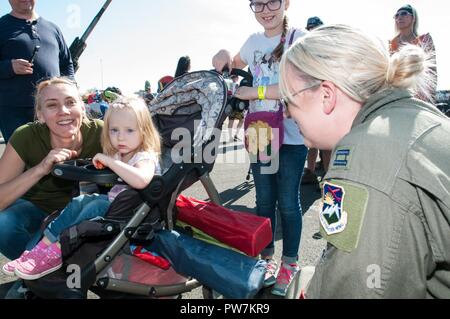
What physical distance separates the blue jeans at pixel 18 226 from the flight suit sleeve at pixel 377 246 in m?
1.71

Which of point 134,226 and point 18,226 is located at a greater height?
point 134,226

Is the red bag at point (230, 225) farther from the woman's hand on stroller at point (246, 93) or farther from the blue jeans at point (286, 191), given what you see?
the woman's hand on stroller at point (246, 93)

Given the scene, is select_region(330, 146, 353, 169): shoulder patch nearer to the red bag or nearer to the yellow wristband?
the red bag

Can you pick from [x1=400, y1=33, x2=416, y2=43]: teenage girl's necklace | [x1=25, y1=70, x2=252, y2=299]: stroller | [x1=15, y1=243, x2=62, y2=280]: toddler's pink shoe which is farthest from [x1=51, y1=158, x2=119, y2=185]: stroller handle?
[x1=400, y1=33, x2=416, y2=43]: teenage girl's necklace

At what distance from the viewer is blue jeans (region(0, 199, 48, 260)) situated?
77.5 inches

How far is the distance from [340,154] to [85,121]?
1.85 meters

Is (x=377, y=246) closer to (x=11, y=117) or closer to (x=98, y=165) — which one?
(x=98, y=165)

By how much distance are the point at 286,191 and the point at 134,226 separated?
3.42 feet

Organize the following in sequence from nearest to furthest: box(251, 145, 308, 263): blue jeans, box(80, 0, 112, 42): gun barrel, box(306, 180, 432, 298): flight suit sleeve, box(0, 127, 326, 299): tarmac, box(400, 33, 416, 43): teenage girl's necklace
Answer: box(306, 180, 432, 298): flight suit sleeve < box(251, 145, 308, 263): blue jeans < box(0, 127, 326, 299): tarmac < box(400, 33, 416, 43): teenage girl's necklace < box(80, 0, 112, 42): gun barrel

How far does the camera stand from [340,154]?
956 millimetres

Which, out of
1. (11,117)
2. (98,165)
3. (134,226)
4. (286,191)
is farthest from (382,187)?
(11,117)

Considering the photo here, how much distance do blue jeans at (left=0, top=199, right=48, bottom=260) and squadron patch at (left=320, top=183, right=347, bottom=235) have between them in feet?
5.41

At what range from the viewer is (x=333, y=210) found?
0.95 metres
